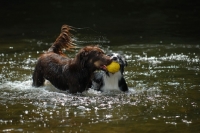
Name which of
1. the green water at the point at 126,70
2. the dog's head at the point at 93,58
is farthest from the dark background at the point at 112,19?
the dog's head at the point at 93,58

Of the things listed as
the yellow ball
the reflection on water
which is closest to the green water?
the reflection on water

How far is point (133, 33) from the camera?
17.6 metres

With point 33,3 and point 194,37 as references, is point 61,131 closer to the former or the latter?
point 194,37

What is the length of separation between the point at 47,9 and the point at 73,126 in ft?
Answer: 55.2

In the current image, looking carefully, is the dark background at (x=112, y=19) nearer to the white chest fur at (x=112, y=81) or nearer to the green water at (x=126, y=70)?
the green water at (x=126, y=70)

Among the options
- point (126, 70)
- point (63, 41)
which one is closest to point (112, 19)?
point (126, 70)

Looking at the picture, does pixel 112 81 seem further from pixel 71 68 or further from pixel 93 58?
pixel 71 68

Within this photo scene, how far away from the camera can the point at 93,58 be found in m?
9.47

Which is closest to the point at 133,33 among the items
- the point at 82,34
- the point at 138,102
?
the point at 82,34

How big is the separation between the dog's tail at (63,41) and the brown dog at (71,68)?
250 mm

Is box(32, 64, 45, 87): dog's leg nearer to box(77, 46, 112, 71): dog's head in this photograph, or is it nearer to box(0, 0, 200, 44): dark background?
box(77, 46, 112, 71): dog's head

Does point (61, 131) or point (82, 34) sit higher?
point (82, 34)

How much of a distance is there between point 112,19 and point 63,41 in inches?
417

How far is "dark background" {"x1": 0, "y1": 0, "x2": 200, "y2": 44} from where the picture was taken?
17375mm
